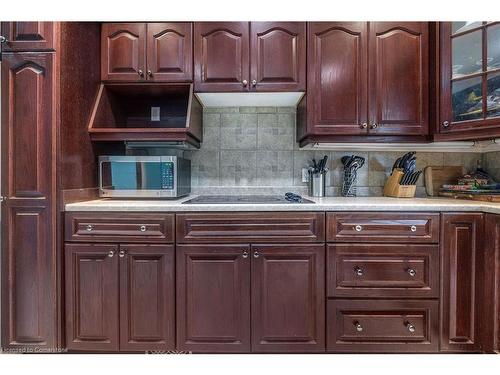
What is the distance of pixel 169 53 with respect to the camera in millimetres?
1896

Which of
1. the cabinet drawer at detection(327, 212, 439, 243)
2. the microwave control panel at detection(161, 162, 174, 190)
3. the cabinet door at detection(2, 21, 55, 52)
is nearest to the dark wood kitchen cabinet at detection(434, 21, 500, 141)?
the cabinet drawer at detection(327, 212, 439, 243)

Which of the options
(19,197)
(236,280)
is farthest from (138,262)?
(19,197)

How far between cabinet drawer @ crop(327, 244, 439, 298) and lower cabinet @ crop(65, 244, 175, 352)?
3.05 feet

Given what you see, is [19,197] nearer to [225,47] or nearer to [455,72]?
[225,47]

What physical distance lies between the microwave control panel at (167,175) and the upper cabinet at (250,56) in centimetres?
58

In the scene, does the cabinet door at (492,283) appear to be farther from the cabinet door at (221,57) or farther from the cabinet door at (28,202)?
the cabinet door at (28,202)

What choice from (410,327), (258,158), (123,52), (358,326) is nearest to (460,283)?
(410,327)

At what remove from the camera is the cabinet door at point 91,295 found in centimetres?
159

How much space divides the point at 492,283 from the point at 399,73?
133cm

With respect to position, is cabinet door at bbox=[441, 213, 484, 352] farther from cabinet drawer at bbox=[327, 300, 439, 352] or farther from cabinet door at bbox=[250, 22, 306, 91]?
cabinet door at bbox=[250, 22, 306, 91]

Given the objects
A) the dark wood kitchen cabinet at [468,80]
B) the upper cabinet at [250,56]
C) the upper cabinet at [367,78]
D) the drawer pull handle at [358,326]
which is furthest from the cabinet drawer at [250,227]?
the dark wood kitchen cabinet at [468,80]

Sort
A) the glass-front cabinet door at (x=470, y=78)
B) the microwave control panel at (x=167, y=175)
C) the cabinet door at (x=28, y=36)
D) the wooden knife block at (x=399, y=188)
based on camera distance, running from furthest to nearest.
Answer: the wooden knife block at (x=399, y=188) < the microwave control panel at (x=167, y=175) < the glass-front cabinet door at (x=470, y=78) < the cabinet door at (x=28, y=36)

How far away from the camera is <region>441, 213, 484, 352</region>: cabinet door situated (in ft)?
5.24

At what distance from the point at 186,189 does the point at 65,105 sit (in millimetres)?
890
